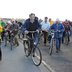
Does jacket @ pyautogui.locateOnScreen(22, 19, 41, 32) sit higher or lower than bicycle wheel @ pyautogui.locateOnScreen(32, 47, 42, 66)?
higher

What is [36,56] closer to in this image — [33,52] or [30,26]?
[33,52]

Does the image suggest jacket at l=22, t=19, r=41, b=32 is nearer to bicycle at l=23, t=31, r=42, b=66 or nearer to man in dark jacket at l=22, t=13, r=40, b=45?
man in dark jacket at l=22, t=13, r=40, b=45

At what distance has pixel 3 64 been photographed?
11.8 m

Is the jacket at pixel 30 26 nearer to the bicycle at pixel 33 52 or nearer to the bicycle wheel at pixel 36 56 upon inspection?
the bicycle at pixel 33 52

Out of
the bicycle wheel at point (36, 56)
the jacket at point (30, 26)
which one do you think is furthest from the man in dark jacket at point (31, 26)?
the bicycle wheel at point (36, 56)

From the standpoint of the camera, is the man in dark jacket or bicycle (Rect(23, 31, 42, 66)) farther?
the man in dark jacket

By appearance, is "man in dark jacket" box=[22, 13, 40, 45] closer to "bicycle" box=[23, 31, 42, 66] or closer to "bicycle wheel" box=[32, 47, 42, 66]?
"bicycle" box=[23, 31, 42, 66]

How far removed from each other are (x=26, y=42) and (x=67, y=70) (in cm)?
329

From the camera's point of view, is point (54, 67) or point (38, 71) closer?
point (38, 71)

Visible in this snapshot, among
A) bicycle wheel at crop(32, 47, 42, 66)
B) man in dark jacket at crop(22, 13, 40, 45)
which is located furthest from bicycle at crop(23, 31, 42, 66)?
man in dark jacket at crop(22, 13, 40, 45)

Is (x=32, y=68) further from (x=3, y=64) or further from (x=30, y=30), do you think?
(x=30, y=30)

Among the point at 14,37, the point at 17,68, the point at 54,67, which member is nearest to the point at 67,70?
the point at 54,67

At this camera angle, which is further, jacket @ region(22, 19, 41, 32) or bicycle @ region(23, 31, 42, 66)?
jacket @ region(22, 19, 41, 32)

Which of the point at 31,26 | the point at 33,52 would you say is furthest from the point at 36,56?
the point at 31,26
